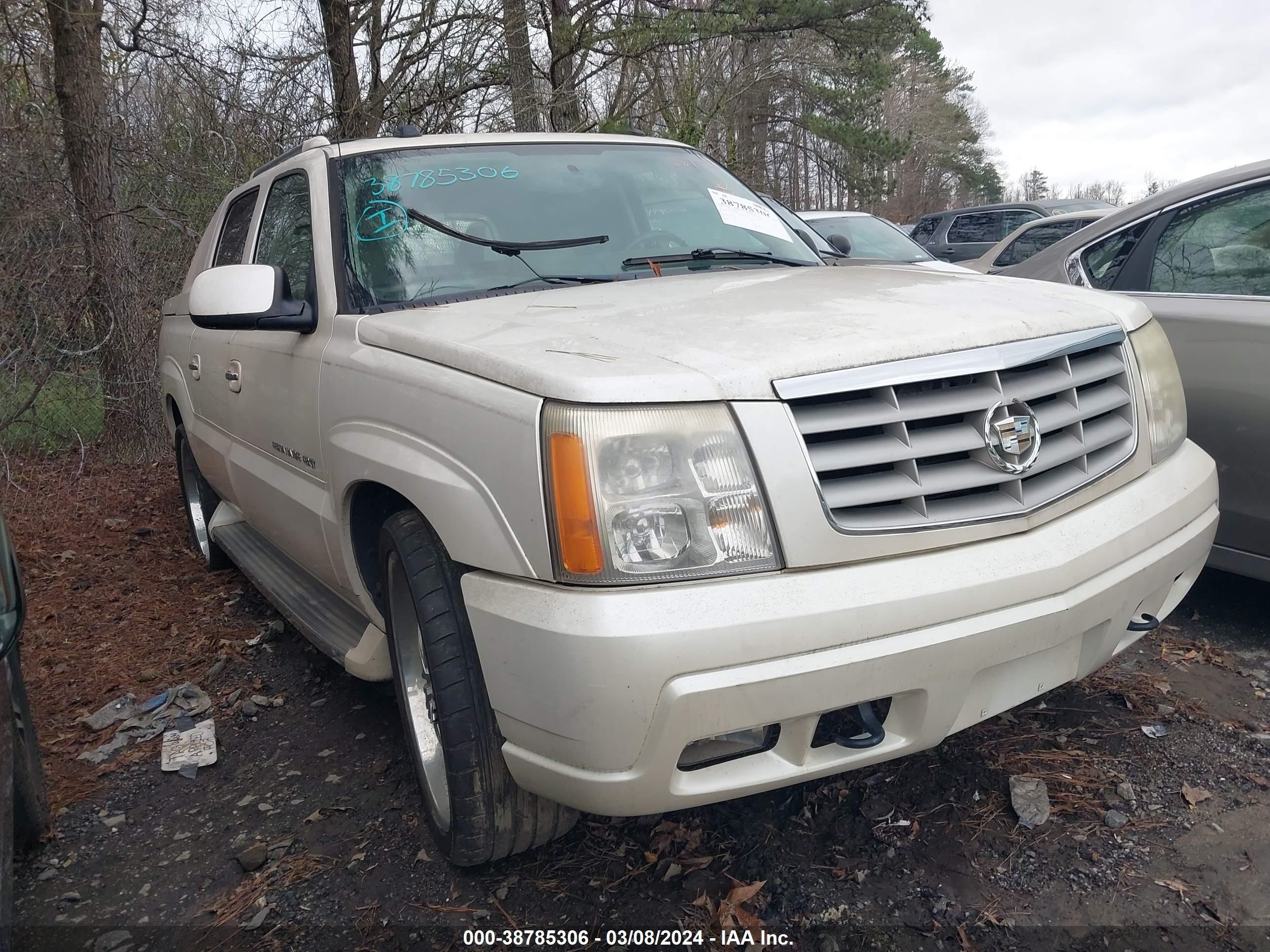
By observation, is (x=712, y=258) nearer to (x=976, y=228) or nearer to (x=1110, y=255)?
(x=1110, y=255)

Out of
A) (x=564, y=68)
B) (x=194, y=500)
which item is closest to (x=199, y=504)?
(x=194, y=500)

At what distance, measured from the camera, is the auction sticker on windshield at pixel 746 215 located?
3375 mm

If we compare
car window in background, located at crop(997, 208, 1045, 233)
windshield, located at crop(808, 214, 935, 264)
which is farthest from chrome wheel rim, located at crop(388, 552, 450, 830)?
car window in background, located at crop(997, 208, 1045, 233)

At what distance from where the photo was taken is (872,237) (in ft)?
27.3

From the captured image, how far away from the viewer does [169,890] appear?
98.3 inches

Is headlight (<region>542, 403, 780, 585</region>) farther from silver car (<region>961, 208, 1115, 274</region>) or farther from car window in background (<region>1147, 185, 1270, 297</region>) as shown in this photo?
silver car (<region>961, 208, 1115, 274</region>)

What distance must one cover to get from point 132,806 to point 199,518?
2.47m

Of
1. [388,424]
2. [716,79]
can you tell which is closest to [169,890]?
[388,424]

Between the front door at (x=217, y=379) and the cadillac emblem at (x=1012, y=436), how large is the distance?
112 inches

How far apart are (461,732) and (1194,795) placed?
6.23ft

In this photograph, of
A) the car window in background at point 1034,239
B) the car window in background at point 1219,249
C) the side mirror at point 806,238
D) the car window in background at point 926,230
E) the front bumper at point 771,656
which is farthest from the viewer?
the car window in background at point 926,230

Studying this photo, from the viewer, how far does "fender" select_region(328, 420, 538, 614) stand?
1.91 m

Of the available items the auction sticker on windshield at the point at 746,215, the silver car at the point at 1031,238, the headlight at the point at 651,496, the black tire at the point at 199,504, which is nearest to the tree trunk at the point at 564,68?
the silver car at the point at 1031,238

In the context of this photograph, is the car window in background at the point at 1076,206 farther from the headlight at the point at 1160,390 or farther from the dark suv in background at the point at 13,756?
the dark suv in background at the point at 13,756
